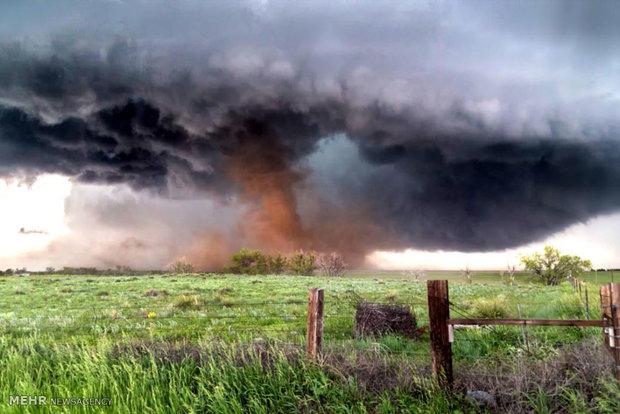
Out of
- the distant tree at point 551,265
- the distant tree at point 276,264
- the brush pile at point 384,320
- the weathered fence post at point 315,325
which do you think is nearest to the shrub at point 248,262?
the distant tree at point 276,264

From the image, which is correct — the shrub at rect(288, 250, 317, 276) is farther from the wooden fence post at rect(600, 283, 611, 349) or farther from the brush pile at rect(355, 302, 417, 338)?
the wooden fence post at rect(600, 283, 611, 349)

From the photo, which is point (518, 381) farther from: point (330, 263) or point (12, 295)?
point (330, 263)

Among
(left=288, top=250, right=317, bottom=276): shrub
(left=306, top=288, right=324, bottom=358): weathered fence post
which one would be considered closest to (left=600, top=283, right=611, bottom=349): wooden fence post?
(left=306, top=288, right=324, bottom=358): weathered fence post

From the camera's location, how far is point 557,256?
243ft

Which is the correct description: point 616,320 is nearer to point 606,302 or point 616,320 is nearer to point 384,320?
point 606,302

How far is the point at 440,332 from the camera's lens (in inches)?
325

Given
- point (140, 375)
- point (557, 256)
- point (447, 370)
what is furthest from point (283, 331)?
point (557, 256)

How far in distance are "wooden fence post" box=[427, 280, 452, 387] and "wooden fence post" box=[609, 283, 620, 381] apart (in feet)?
7.98

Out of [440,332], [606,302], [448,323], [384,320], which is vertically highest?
[606,302]

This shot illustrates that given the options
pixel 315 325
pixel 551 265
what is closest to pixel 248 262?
pixel 551 265

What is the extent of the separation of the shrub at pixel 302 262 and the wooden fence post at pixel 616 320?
347 feet

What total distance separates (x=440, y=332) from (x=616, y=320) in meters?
2.61

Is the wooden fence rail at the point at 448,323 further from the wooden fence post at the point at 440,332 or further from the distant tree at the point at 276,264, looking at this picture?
the distant tree at the point at 276,264

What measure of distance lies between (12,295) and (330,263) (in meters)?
80.1
